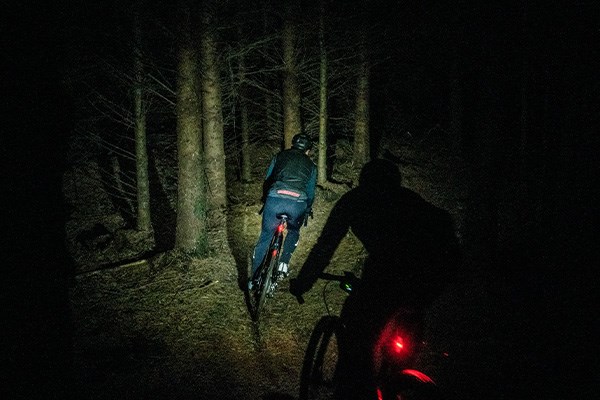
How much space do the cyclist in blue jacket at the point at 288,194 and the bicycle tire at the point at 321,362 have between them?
112 centimetres

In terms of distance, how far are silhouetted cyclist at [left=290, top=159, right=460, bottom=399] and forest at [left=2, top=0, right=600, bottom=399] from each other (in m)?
0.27

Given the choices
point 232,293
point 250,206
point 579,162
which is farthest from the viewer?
point 250,206

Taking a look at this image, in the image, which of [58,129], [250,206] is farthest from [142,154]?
[250,206]

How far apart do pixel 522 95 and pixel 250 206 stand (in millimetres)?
10908

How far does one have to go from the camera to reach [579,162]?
27.0ft

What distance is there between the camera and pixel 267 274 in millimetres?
5406

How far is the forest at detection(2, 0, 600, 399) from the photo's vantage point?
443 cm

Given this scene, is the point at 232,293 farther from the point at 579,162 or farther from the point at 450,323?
the point at 579,162

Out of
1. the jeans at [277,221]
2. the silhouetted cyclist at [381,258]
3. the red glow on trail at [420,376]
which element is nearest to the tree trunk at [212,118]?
the silhouetted cyclist at [381,258]

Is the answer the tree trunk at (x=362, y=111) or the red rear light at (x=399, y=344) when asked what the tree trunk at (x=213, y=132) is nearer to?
the red rear light at (x=399, y=344)

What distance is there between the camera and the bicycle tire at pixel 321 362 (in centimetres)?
A: 446

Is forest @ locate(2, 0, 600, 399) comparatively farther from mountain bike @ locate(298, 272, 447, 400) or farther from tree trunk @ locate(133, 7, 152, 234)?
mountain bike @ locate(298, 272, 447, 400)

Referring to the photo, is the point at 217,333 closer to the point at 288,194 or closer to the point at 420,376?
the point at 288,194

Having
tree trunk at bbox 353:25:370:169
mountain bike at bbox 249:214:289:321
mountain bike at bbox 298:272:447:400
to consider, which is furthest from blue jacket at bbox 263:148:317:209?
tree trunk at bbox 353:25:370:169
